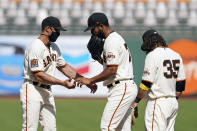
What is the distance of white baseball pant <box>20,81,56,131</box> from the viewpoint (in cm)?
A: 828

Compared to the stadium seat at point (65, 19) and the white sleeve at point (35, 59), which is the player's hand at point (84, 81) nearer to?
the white sleeve at point (35, 59)

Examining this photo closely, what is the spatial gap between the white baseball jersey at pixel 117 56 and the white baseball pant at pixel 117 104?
4.9 inches

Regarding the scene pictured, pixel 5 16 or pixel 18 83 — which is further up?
pixel 5 16

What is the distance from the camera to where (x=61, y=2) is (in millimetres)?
22125

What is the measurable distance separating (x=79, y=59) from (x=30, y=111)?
32.1ft

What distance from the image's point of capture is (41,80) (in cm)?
820

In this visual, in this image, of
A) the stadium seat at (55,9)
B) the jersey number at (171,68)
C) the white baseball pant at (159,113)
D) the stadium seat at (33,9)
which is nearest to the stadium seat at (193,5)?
the stadium seat at (55,9)

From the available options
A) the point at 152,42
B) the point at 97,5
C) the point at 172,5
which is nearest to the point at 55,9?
the point at 97,5

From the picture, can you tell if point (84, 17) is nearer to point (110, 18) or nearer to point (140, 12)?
point (110, 18)

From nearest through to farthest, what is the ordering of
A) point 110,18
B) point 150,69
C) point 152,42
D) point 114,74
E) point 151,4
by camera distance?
1. point 150,69
2. point 152,42
3. point 114,74
4. point 110,18
5. point 151,4

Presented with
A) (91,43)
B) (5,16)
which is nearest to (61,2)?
(5,16)

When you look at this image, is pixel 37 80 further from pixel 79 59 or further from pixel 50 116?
pixel 79 59

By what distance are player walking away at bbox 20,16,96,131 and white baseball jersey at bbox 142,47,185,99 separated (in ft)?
4.68

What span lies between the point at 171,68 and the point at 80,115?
670cm
